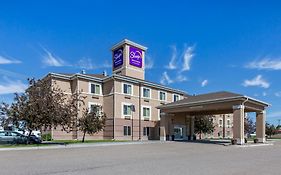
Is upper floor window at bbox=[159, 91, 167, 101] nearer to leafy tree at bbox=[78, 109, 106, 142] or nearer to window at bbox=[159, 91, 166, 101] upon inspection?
window at bbox=[159, 91, 166, 101]

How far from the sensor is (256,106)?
2992 cm

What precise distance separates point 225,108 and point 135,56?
57.2ft

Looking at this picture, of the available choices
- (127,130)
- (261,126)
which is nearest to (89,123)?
(127,130)

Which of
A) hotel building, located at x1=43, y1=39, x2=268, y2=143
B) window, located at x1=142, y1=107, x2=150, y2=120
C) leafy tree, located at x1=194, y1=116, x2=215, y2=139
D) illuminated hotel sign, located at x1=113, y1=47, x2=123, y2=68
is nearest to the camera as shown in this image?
hotel building, located at x1=43, y1=39, x2=268, y2=143

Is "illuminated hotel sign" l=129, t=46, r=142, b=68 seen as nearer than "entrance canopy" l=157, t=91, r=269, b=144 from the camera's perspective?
No

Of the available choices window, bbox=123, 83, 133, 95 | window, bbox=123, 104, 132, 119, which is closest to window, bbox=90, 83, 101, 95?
window, bbox=123, 83, 133, 95

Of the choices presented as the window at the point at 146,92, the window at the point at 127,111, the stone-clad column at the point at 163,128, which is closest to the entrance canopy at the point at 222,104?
the stone-clad column at the point at 163,128

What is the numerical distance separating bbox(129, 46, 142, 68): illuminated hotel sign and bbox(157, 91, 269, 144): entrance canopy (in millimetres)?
9896

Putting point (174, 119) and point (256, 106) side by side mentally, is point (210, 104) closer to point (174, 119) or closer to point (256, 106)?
point (256, 106)

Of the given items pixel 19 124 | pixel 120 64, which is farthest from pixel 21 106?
pixel 120 64

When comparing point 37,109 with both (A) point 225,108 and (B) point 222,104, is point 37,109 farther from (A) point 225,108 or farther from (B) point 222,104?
(A) point 225,108

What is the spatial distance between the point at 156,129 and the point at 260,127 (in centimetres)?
1456

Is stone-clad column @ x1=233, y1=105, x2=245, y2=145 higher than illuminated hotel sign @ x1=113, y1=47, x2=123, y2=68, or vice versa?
illuminated hotel sign @ x1=113, y1=47, x2=123, y2=68

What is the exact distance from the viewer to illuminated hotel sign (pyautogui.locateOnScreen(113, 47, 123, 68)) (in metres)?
40.9
